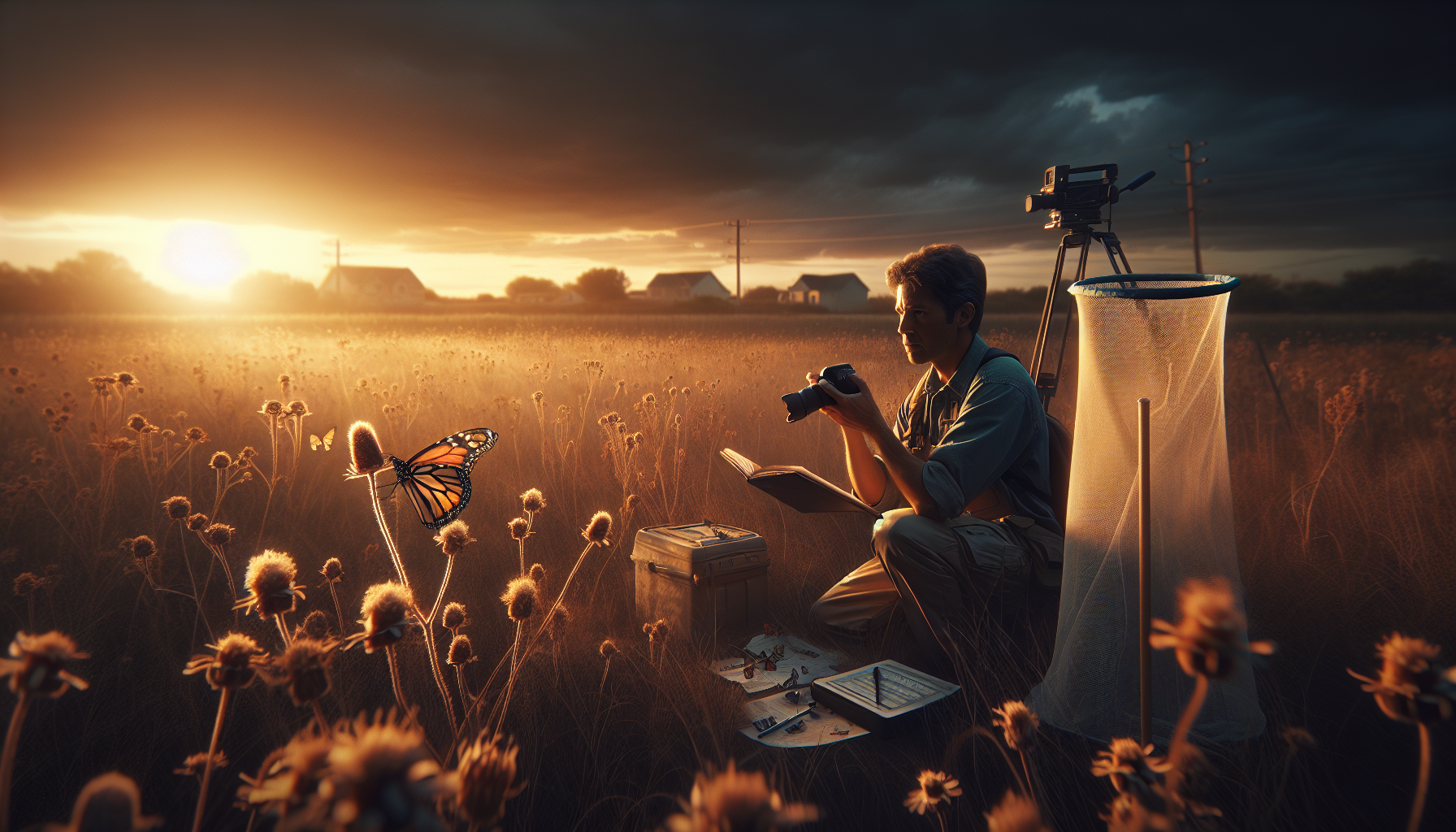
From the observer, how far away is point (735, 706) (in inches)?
96.0

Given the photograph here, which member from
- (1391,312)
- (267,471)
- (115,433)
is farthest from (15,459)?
(1391,312)

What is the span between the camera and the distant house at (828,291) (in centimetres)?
6600

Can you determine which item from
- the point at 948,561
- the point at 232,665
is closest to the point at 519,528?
the point at 232,665

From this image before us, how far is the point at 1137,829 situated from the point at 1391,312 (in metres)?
40.3

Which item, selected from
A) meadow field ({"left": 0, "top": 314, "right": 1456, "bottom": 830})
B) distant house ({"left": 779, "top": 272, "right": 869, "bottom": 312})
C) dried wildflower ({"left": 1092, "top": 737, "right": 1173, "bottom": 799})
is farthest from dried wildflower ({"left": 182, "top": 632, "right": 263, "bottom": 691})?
distant house ({"left": 779, "top": 272, "right": 869, "bottom": 312})

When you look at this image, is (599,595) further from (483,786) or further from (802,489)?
(483,786)

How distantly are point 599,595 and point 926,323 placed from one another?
2155 mm

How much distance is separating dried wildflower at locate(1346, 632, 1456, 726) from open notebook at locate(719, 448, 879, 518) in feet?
6.09

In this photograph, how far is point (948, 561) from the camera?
2.71 meters

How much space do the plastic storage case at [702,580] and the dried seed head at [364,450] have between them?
1444mm

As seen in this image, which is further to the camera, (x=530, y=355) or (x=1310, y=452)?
(x=530, y=355)

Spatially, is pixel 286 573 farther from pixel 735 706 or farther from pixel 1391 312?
pixel 1391 312

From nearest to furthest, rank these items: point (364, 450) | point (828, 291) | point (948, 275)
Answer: point (364, 450), point (948, 275), point (828, 291)

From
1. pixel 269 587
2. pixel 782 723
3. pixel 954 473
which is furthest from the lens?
pixel 954 473
